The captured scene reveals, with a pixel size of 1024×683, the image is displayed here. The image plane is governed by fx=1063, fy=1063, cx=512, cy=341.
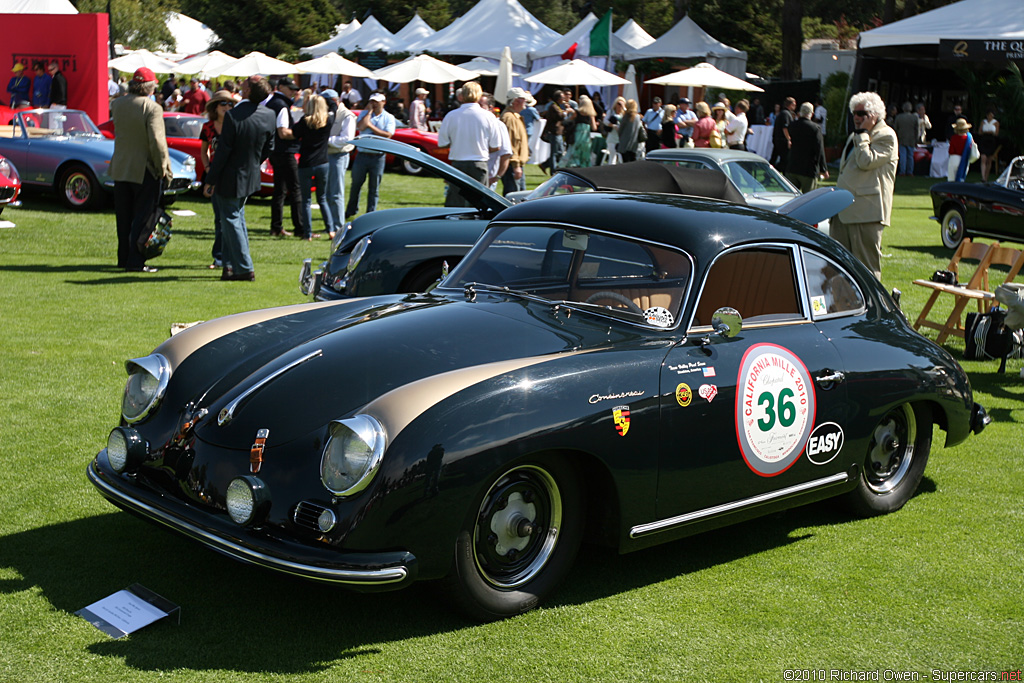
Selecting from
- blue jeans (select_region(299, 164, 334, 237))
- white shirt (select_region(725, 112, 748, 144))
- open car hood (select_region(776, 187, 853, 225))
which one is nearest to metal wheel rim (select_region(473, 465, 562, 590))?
open car hood (select_region(776, 187, 853, 225))

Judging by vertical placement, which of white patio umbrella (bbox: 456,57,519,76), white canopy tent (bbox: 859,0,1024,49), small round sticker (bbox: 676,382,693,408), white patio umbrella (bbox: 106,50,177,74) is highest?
white canopy tent (bbox: 859,0,1024,49)

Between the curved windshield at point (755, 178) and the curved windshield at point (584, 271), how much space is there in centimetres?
917

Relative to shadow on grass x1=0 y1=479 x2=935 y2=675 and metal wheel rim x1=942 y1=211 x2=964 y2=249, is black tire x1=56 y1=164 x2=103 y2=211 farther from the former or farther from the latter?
metal wheel rim x1=942 y1=211 x2=964 y2=249

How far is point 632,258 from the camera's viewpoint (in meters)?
4.98

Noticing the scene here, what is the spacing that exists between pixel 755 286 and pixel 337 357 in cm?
A: 204

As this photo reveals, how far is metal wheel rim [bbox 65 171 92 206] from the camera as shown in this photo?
16422 mm

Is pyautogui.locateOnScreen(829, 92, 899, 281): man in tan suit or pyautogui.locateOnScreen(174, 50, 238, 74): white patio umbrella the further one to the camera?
pyautogui.locateOnScreen(174, 50, 238, 74): white patio umbrella

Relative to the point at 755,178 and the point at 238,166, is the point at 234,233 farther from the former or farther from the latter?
the point at 755,178

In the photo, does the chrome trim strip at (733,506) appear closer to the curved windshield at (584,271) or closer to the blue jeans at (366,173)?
the curved windshield at (584,271)

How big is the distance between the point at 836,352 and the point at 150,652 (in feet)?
10.7

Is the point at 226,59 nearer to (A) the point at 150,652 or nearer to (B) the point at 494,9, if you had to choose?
(B) the point at 494,9

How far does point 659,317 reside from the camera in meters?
4.69

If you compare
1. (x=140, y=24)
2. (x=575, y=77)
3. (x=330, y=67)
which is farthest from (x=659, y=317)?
(x=140, y=24)

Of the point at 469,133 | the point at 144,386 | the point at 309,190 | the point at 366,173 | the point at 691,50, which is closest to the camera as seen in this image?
the point at 144,386
